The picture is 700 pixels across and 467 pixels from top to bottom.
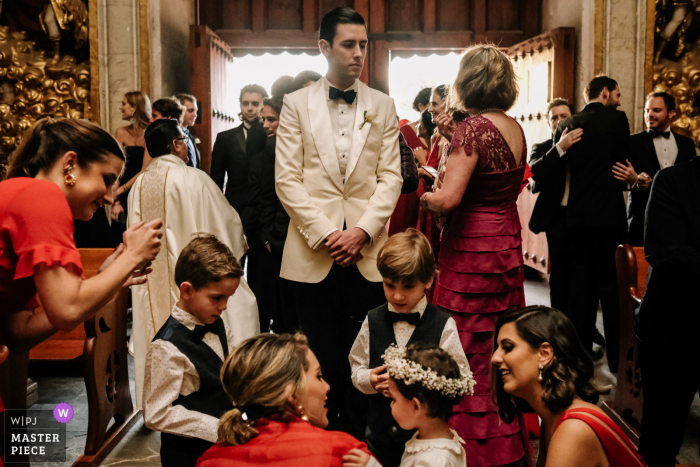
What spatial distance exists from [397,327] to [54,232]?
1355 millimetres

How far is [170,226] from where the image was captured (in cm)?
379

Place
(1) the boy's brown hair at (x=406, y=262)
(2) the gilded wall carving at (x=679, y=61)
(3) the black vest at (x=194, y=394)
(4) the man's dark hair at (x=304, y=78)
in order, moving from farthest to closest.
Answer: (2) the gilded wall carving at (x=679, y=61) → (4) the man's dark hair at (x=304, y=78) → (1) the boy's brown hair at (x=406, y=262) → (3) the black vest at (x=194, y=394)

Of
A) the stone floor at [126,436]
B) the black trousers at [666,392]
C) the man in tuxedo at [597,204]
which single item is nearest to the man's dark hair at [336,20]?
the black trousers at [666,392]

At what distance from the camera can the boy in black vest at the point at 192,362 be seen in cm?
215

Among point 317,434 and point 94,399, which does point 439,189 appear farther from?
point 94,399

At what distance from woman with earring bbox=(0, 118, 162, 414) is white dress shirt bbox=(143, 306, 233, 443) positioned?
34cm

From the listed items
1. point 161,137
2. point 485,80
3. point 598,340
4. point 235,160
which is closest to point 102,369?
point 161,137

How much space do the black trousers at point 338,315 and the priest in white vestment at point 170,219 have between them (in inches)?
32.2

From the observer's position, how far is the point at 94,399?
11.0ft

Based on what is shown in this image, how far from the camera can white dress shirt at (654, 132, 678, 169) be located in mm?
5312

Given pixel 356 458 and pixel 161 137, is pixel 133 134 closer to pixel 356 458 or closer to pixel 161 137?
pixel 161 137

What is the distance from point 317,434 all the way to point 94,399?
2.10m

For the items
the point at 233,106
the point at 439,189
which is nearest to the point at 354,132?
the point at 439,189

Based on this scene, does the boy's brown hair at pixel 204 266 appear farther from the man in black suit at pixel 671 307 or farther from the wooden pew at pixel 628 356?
the wooden pew at pixel 628 356
